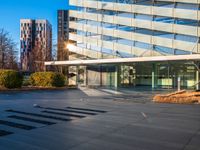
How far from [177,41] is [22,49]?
115166mm

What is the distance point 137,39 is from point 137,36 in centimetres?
45

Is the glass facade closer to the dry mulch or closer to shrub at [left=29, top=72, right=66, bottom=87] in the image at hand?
shrub at [left=29, top=72, right=66, bottom=87]

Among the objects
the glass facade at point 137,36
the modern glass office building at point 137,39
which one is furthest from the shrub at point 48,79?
the glass facade at point 137,36

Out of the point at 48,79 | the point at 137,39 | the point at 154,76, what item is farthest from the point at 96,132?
the point at 137,39

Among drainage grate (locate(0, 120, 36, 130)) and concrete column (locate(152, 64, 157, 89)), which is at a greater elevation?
concrete column (locate(152, 64, 157, 89))

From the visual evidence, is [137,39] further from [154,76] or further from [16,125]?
[16,125]

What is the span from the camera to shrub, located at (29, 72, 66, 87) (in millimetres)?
35594

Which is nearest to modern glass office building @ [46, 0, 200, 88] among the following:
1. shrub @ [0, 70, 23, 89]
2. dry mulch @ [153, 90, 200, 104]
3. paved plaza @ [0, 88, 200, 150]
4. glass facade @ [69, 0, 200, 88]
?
glass facade @ [69, 0, 200, 88]

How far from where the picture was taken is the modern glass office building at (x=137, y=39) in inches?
1457

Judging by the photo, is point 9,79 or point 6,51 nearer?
point 9,79

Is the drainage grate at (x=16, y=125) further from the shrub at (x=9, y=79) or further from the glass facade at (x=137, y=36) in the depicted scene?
the glass facade at (x=137, y=36)

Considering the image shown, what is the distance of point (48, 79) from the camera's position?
117ft

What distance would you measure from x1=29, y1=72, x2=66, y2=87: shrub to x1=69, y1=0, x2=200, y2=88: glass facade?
32.2 feet

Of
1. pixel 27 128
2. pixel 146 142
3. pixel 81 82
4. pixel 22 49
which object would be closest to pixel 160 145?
pixel 146 142
